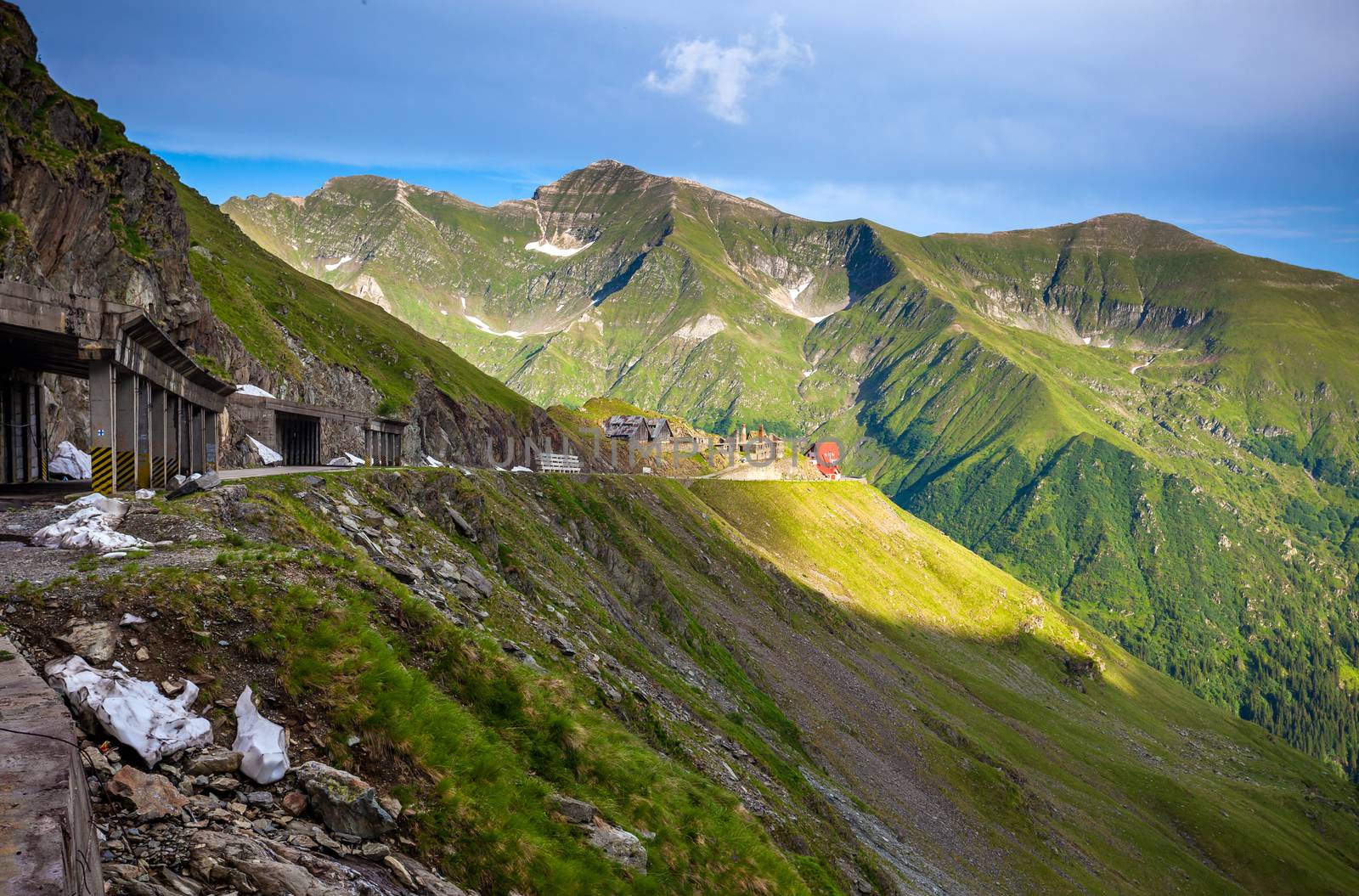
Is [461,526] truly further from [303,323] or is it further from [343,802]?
[303,323]

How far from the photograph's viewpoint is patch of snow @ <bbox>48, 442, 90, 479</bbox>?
42.6 meters

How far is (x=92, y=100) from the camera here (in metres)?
74.6

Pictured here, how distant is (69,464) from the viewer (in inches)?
1692

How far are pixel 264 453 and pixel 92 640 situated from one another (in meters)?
54.4

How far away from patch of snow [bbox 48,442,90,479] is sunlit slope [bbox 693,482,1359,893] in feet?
173

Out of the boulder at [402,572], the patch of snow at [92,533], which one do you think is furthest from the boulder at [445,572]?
the patch of snow at [92,533]

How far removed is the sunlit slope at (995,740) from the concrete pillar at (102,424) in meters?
53.9

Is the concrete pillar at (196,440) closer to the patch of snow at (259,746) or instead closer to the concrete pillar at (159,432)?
the concrete pillar at (159,432)

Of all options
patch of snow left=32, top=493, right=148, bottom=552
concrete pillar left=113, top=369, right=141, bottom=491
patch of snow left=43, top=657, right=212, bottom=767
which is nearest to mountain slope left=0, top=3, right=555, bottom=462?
concrete pillar left=113, top=369, right=141, bottom=491

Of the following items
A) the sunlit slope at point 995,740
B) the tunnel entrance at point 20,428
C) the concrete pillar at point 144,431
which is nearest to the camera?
the concrete pillar at point 144,431

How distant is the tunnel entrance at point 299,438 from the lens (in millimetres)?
71812

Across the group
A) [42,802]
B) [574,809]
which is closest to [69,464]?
[574,809]

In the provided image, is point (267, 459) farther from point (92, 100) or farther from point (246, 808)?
point (246, 808)

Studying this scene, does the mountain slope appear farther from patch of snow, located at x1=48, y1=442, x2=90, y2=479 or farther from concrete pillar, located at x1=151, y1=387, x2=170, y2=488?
concrete pillar, located at x1=151, y1=387, x2=170, y2=488
